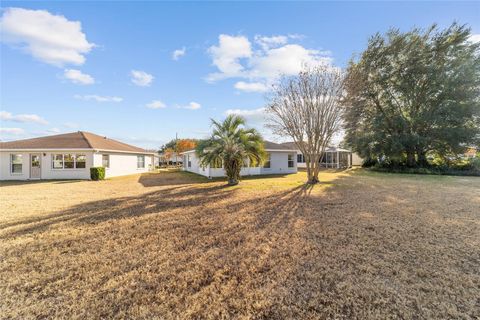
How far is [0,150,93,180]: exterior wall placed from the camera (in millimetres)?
16281

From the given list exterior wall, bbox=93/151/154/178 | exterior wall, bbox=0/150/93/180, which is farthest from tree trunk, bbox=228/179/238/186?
exterior wall, bbox=0/150/93/180

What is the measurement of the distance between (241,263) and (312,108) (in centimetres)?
1127

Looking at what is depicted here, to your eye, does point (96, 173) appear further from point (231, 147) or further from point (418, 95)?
point (418, 95)

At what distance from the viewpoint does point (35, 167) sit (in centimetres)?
1659

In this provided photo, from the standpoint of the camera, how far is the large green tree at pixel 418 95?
59.7 ft

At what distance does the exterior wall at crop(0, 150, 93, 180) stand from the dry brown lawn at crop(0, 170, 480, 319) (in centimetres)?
1107

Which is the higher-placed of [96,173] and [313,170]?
[313,170]

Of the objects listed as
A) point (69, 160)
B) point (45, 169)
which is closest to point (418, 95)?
point (69, 160)

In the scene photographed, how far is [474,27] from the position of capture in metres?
18.2

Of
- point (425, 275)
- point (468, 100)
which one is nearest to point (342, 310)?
point (425, 275)

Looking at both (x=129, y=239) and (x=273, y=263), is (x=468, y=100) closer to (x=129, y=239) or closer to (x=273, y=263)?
(x=273, y=263)

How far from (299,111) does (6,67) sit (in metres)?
14.8

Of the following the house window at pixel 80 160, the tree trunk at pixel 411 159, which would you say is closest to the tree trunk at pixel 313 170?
Result: the tree trunk at pixel 411 159

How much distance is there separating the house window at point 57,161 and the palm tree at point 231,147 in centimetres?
1276
